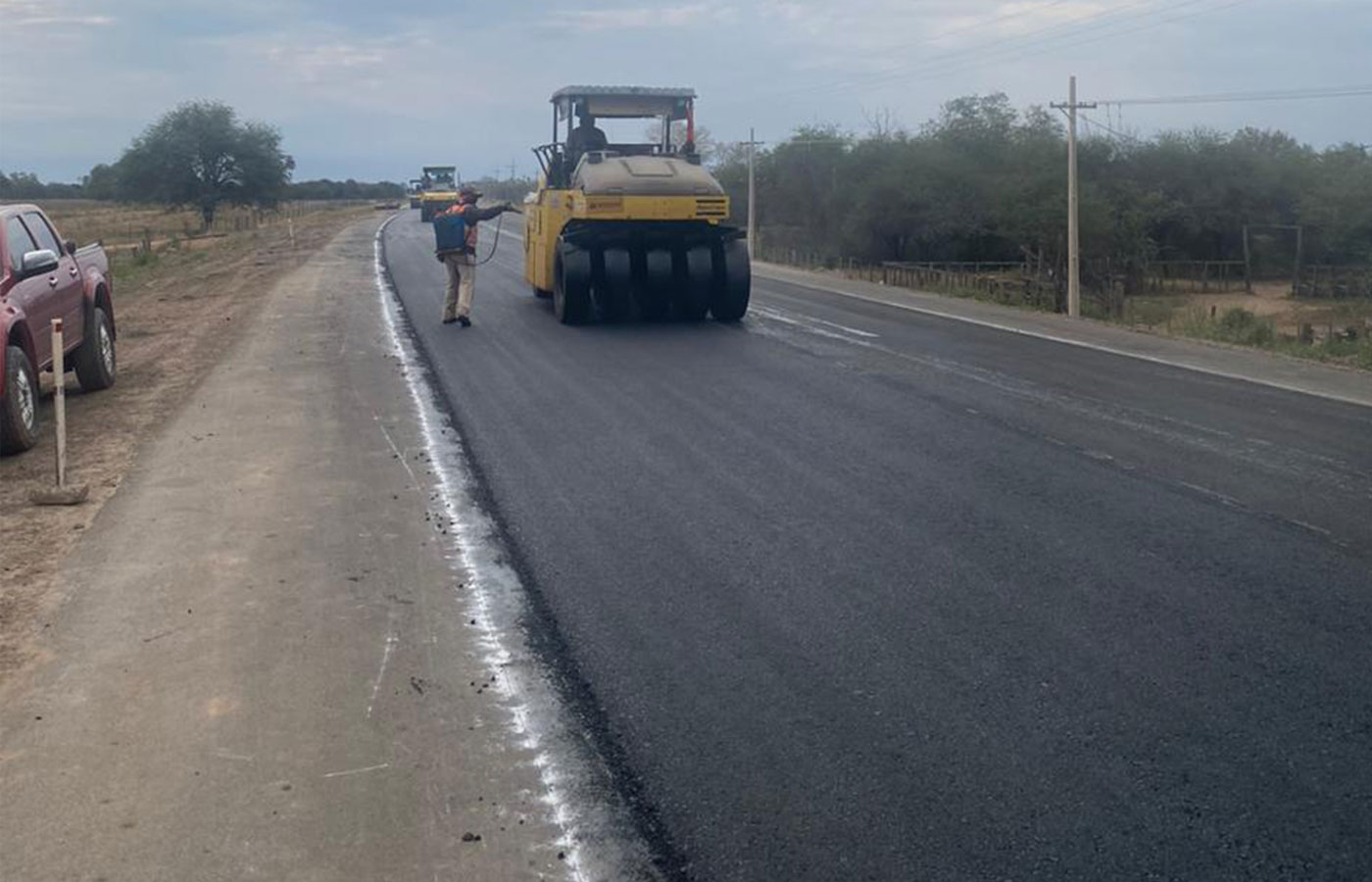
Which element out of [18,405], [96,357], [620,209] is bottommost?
[18,405]

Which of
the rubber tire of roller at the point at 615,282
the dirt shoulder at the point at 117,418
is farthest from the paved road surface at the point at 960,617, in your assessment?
the rubber tire of roller at the point at 615,282

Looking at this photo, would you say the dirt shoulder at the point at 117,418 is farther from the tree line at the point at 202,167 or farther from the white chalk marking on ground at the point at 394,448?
the tree line at the point at 202,167

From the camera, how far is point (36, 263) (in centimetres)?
1288

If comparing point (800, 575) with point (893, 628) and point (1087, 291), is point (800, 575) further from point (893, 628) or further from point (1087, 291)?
point (1087, 291)

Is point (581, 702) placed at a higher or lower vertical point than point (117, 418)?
lower

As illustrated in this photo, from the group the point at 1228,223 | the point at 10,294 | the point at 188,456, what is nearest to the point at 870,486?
the point at 188,456

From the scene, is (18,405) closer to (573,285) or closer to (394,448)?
(394,448)

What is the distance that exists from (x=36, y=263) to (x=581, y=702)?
27.1 ft

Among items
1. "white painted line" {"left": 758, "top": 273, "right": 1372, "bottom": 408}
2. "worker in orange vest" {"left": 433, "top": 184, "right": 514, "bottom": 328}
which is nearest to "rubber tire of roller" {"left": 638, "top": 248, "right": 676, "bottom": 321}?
"worker in orange vest" {"left": 433, "top": 184, "right": 514, "bottom": 328}

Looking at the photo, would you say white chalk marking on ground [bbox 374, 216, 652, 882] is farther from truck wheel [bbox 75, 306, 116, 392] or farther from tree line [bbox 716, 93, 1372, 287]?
tree line [bbox 716, 93, 1372, 287]

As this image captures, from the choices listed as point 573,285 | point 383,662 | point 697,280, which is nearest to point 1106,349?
point 697,280

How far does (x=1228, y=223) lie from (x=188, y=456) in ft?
161

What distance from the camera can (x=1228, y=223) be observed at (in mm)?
55250

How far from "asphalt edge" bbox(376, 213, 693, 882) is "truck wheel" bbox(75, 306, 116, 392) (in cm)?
578
